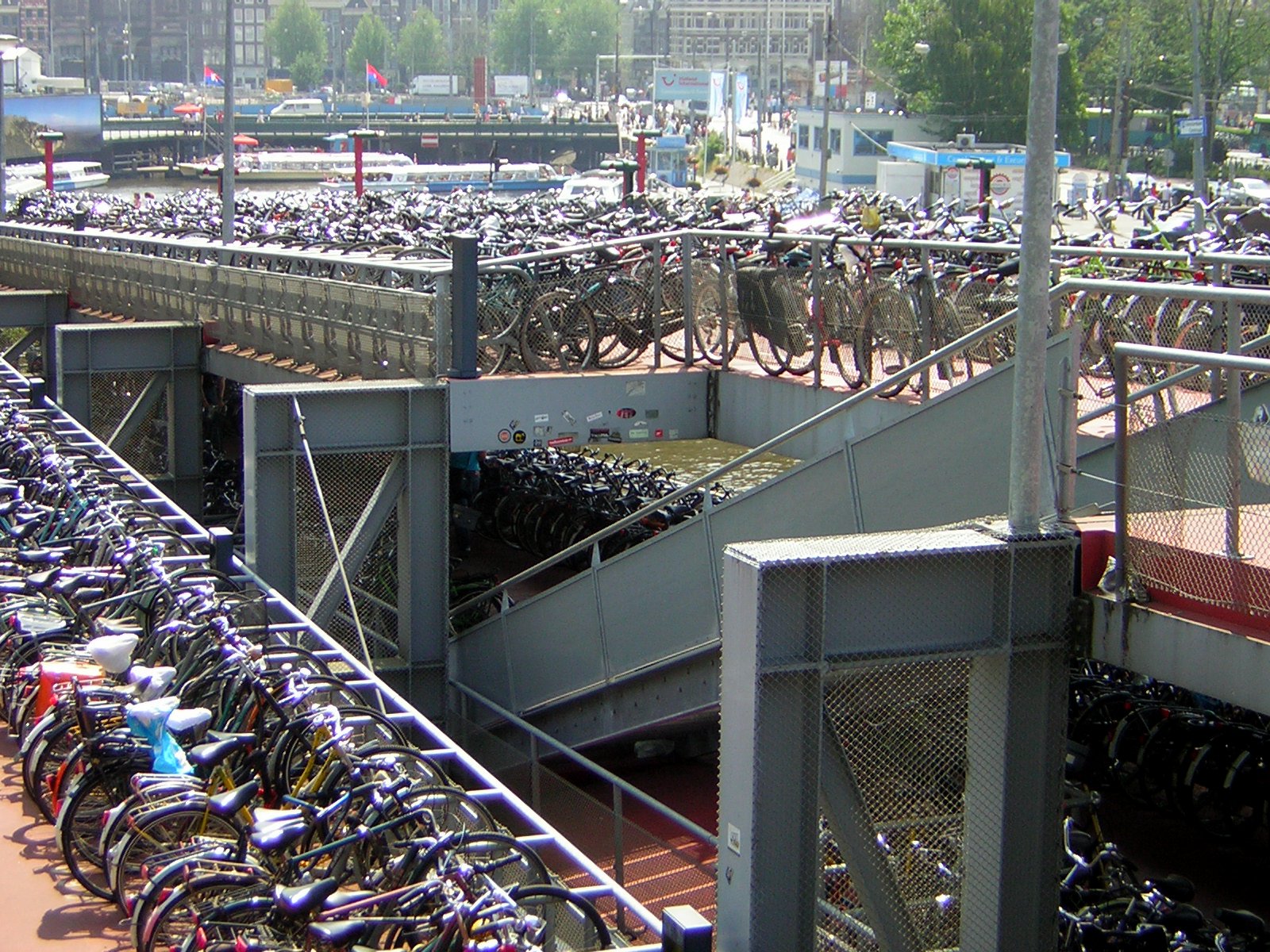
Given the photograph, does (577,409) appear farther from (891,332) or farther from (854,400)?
(854,400)

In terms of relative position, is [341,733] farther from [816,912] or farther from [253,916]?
[816,912]

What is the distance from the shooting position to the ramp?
315 inches

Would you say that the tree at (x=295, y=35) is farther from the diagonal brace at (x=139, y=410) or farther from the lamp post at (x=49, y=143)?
the diagonal brace at (x=139, y=410)

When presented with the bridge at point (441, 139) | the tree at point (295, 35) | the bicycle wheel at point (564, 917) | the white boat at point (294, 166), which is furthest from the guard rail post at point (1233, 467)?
the tree at point (295, 35)

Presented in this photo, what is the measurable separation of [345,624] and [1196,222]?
895cm

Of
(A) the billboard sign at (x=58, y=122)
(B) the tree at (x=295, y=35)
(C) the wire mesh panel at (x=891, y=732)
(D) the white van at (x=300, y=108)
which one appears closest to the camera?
(C) the wire mesh panel at (x=891, y=732)

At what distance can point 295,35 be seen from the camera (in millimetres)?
141250

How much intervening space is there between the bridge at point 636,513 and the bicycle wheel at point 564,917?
4.51 ft

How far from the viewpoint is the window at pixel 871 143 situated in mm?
50906

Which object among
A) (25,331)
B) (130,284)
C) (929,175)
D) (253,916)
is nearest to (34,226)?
(25,331)

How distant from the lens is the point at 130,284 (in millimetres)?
20094

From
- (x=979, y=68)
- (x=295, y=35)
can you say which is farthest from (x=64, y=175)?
(x=295, y=35)

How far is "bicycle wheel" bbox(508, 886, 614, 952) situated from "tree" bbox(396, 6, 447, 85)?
143692 mm

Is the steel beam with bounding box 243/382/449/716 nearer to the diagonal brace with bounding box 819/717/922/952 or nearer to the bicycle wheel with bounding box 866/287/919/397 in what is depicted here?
the bicycle wheel with bounding box 866/287/919/397
